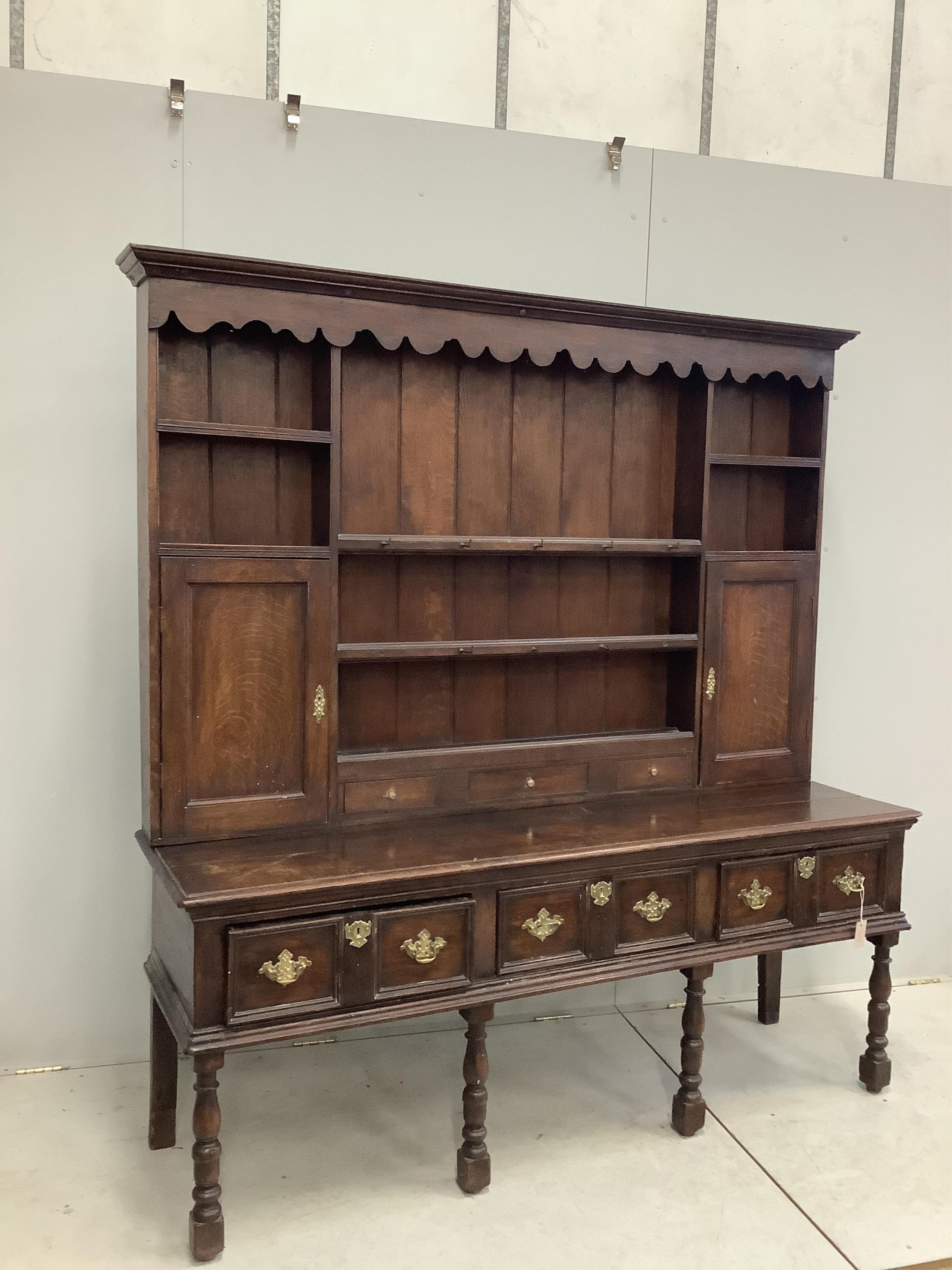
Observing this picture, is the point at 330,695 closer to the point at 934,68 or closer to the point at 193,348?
the point at 193,348

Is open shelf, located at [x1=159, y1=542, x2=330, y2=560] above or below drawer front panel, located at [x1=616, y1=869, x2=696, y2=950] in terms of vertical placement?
above

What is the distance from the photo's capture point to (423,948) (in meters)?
2.43

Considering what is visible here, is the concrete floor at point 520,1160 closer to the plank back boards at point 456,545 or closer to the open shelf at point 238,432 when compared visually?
the plank back boards at point 456,545

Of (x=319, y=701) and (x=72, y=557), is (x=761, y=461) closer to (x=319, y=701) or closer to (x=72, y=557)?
(x=319, y=701)

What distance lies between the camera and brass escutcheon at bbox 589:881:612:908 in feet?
8.58

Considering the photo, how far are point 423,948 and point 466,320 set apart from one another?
1.62 meters

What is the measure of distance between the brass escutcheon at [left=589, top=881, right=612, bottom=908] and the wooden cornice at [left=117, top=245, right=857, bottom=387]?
141cm

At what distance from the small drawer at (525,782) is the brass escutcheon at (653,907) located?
1.51 ft

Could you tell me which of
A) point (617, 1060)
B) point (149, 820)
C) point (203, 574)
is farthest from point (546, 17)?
point (617, 1060)

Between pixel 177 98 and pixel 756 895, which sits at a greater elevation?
pixel 177 98

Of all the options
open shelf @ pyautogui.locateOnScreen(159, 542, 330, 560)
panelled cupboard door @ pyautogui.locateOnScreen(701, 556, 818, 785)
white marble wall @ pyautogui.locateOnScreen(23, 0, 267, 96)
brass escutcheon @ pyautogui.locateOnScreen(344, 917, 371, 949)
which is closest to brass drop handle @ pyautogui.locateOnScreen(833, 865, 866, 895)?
panelled cupboard door @ pyautogui.locateOnScreen(701, 556, 818, 785)

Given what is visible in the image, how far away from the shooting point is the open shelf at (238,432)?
2510 millimetres

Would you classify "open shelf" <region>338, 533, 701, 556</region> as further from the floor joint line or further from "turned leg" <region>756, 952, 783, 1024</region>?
the floor joint line

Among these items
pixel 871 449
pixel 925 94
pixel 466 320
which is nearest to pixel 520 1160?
pixel 466 320
